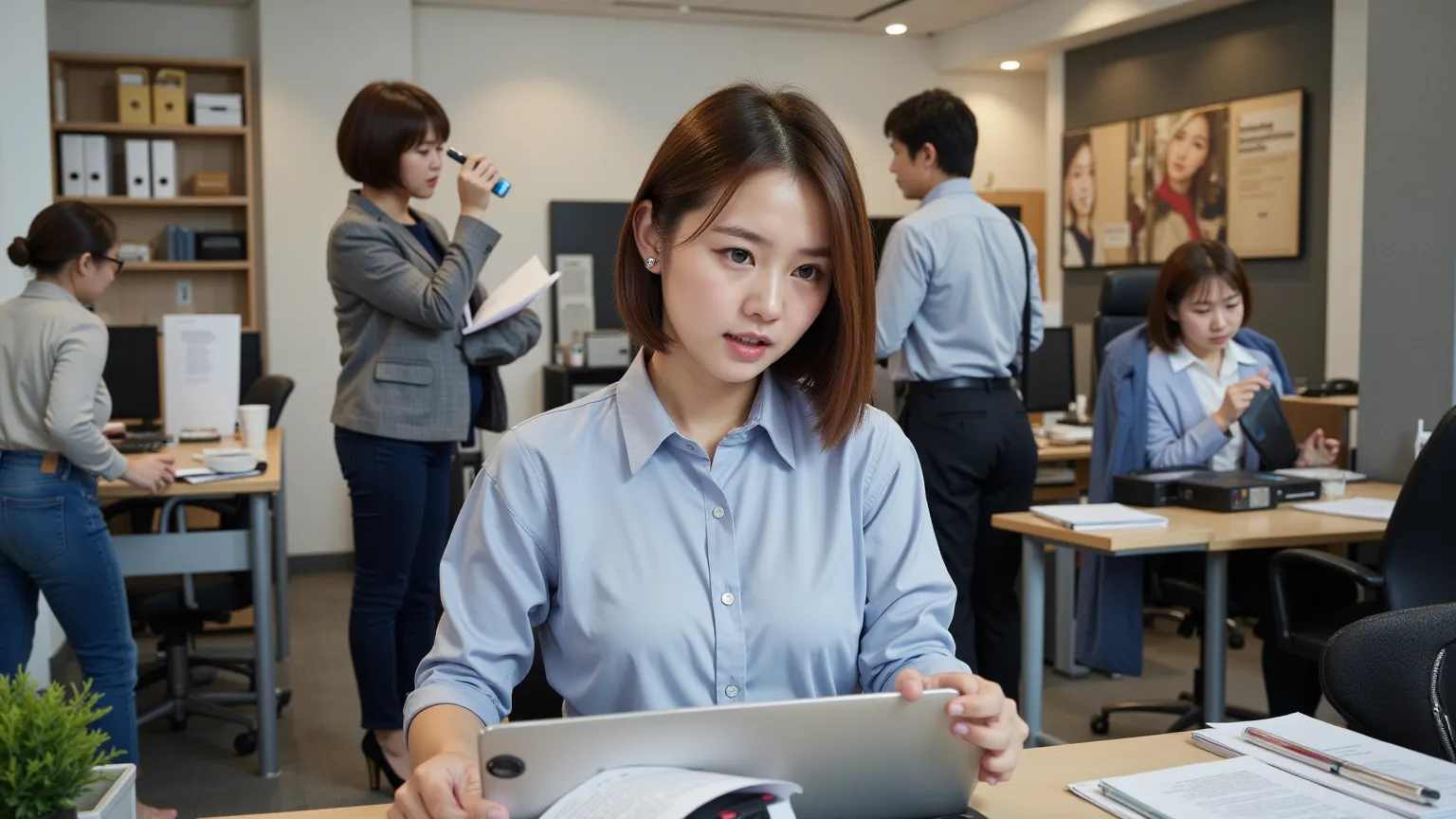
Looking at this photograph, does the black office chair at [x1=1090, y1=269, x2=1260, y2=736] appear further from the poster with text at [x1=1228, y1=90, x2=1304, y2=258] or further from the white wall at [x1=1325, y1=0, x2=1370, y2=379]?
the poster with text at [x1=1228, y1=90, x2=1304, y2=258]

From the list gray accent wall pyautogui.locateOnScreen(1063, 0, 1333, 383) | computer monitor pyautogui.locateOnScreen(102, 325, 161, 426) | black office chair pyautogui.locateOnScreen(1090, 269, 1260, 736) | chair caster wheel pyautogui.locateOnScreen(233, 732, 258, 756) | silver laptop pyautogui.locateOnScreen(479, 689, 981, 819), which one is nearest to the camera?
silver laptop pyautogui.locateOnScreen(479, 689, 981, 819)

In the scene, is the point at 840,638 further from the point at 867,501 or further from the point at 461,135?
the point at 461,135

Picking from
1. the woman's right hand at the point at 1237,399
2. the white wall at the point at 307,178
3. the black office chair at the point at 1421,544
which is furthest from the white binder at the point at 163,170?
the black office chair at the point at 1421,544

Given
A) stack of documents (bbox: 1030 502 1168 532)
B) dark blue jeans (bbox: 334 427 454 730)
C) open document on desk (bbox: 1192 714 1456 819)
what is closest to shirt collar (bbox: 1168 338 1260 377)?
stack of documents (bbox: 1030 502 1168 532)

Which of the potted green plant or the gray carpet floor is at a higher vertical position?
the potted green plant

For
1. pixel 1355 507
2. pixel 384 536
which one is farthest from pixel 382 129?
pixel 1355 507

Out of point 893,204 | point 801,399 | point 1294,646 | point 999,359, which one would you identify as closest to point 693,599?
point 801,399

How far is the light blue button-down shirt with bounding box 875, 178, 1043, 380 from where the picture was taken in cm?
346

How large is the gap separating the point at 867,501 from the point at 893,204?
6.98 metres

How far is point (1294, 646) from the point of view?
2.85 metres

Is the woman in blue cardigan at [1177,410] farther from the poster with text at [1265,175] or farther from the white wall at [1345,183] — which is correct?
the poster with text at [1265,175]

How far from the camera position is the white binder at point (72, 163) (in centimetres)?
643

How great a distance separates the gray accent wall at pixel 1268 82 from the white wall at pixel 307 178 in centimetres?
405

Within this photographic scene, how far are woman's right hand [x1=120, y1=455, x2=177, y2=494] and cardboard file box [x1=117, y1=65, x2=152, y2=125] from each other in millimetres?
3879
